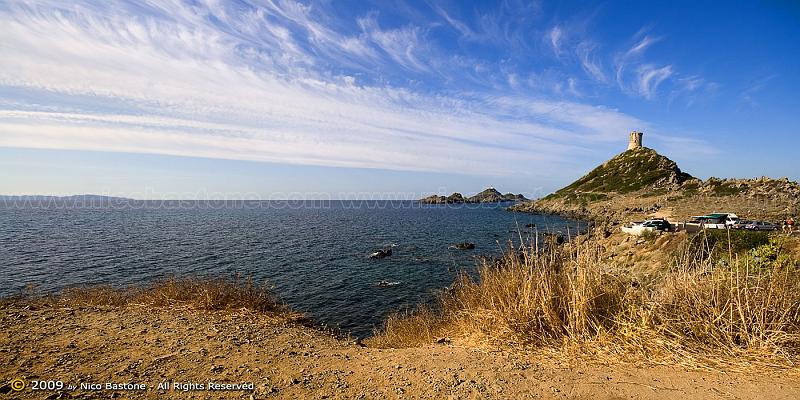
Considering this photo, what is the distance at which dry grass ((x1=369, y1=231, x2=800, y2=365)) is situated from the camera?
5434 mm

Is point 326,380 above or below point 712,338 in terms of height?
below

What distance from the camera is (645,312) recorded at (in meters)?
5.95

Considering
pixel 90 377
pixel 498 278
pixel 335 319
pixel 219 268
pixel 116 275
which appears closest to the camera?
pixel 90 377

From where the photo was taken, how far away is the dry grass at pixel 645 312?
5434 millimetres

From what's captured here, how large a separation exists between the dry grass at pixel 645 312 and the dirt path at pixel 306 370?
47cm

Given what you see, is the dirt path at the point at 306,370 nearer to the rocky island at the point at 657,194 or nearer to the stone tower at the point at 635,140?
the rocky island at the point at 657,194

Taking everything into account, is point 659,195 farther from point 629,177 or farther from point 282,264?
point 282,264

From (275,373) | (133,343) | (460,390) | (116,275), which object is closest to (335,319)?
(133,343)

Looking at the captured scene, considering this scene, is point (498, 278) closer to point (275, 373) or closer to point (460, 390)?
point (460, 390)

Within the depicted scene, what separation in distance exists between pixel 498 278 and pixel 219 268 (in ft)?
92.8

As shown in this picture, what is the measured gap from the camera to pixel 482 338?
670 centimetres

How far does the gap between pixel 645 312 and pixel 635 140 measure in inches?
6459

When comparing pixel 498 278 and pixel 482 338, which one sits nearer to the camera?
pixel 482 338

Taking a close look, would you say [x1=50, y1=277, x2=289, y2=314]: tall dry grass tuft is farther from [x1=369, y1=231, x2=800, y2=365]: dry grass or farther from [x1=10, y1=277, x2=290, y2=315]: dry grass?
[x1=369, y1=231, x2=800, y2=365]: dry grass
